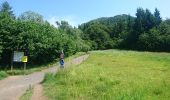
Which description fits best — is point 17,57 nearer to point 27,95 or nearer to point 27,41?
point 27,41

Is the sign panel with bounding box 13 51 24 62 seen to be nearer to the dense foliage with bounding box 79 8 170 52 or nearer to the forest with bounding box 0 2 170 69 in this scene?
the forest with bounding box 0 2 170 69

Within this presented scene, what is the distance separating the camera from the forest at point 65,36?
42.1 m

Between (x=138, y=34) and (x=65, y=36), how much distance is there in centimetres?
5941

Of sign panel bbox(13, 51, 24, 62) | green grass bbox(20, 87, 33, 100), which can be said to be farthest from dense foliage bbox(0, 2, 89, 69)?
→ green grass bbox(20, 87, 33, 100)

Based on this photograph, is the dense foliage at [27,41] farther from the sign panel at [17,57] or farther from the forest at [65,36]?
the sign panel at [17,57]

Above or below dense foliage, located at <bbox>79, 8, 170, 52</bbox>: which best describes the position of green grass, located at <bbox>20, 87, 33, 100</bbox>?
below

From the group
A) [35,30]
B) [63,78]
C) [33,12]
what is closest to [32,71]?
[35,30]

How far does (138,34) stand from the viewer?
112875mm

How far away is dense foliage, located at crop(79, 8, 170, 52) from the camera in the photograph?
9938cm

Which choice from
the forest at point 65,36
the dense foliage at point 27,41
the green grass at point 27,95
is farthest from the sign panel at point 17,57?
the green grass at point 27,95

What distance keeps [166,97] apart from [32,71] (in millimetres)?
21130

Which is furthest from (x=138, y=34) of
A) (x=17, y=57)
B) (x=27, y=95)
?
(x=27, y=95)

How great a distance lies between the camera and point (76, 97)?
17.4 metres

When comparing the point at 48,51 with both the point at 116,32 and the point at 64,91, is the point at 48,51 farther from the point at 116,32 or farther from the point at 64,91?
the point at 116,32
